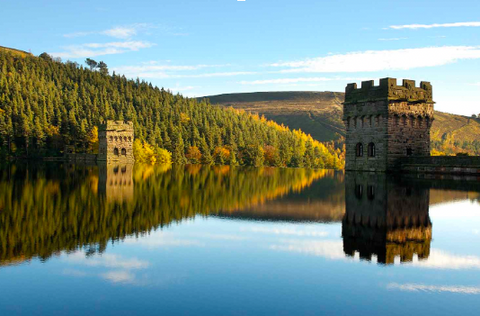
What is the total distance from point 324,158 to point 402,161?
117m

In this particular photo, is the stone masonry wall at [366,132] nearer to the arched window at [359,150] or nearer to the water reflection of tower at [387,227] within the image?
the arched window at [359,150]

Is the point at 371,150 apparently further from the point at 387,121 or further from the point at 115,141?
the point at 115,141

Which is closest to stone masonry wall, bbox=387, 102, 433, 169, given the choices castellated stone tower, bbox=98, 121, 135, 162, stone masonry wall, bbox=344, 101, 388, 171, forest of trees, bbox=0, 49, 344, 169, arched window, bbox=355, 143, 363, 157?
stone masonry wall, bbox=344, 101, 388, 171

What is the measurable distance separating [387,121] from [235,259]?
36482 mm

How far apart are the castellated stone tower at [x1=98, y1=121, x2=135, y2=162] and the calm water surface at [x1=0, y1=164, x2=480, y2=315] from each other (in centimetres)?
7553

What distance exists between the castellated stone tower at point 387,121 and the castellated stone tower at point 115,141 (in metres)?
56.9

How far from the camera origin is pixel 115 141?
96.1 m

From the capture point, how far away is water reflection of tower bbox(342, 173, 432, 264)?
12109mm

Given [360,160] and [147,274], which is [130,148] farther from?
[147,274]

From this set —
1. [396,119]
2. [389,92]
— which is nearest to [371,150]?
[396,119]

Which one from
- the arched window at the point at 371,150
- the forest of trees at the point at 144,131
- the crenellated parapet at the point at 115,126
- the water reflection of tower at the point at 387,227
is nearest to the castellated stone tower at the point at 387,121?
the arched window at the point at 371,150

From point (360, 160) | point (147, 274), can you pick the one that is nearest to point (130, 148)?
point (360, 160)

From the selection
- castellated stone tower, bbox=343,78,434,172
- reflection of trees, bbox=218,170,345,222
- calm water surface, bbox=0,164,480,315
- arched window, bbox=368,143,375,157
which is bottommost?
calm water surface, bbox=0,164,480,315

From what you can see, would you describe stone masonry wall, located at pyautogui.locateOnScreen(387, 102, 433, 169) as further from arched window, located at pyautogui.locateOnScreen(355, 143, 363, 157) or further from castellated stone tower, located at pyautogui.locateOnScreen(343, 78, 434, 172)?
arched window, located at pyautogui.locateOnScreen(355, 143, 363, 157)
